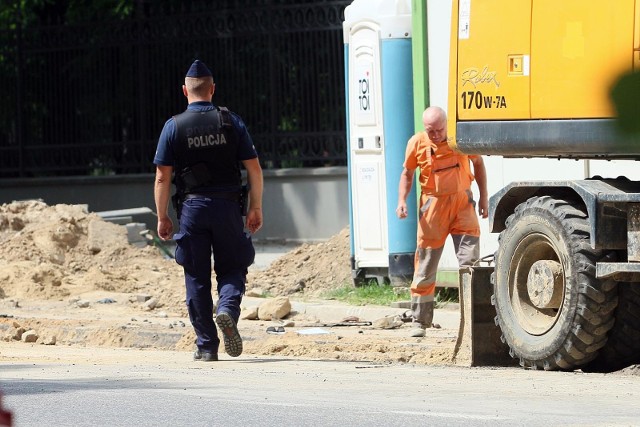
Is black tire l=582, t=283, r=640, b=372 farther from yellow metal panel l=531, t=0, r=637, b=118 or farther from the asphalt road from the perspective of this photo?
yellow metal panel l=531, t=0, r=637, b=118

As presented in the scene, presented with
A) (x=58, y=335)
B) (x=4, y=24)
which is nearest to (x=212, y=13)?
(x=4, y=24)

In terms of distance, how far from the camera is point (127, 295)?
14.7m

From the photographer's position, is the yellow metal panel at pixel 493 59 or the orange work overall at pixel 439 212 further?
the orange work overall at pixel 439 212

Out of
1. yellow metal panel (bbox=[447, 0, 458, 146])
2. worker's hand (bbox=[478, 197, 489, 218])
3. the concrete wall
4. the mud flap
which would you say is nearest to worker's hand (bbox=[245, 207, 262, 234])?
yellow metal panel (bbox=[447, 0, 458, 146])

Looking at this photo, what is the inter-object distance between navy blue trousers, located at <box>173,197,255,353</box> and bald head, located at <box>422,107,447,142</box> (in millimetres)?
2443

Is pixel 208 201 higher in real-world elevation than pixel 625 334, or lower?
higher

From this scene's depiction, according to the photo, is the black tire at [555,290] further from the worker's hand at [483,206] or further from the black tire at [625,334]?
the worker's hand at [483,206]

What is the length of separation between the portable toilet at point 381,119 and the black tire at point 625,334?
5.36m

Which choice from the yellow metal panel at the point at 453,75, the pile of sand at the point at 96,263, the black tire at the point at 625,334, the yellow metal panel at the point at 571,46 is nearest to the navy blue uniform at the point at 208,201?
the yellow metal panel at the point at 453,75

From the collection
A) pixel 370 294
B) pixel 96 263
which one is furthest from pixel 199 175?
pixel 96 263

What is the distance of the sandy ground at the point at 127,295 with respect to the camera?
430 inches

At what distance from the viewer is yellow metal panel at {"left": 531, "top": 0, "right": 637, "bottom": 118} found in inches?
301

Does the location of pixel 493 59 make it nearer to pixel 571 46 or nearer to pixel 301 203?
pixel 571 46

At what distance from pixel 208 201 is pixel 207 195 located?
0.15 ft
